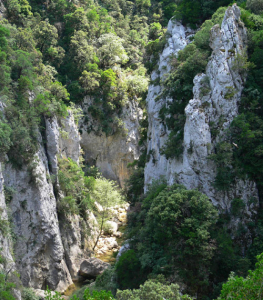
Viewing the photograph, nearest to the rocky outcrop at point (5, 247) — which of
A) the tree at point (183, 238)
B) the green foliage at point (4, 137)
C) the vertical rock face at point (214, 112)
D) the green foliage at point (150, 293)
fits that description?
the green foliage at point (4, 137)

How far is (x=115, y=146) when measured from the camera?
47.4m

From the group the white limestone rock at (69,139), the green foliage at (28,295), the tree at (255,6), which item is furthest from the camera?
the white limestone rock at (69,139)

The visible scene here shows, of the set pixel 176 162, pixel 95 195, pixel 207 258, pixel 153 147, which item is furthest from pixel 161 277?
pixel 95 195

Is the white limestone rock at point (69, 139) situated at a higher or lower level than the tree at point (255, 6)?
lower

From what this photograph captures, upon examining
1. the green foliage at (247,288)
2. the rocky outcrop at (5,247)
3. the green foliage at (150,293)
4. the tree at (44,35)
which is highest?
the tree at (44,35)

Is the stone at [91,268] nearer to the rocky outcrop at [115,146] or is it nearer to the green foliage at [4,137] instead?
the green foliage at [4,137]

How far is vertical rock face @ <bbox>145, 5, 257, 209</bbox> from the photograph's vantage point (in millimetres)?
21531

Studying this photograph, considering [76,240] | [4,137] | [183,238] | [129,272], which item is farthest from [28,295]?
[183,238]

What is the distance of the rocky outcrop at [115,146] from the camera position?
1788 inches

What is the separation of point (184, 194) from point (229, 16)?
14.5m

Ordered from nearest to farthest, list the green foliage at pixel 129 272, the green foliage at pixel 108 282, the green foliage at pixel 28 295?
the green foliage at pixel 129 272 → the green foliage at pixel 108 282 → the green foliage at pixel 28 295

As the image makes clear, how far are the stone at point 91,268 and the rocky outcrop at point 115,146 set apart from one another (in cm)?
1960

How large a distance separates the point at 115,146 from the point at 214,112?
26.2m

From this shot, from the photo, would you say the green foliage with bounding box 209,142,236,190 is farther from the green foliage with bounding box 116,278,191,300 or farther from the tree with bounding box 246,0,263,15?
the tree with bounding box 246,0,263,15
